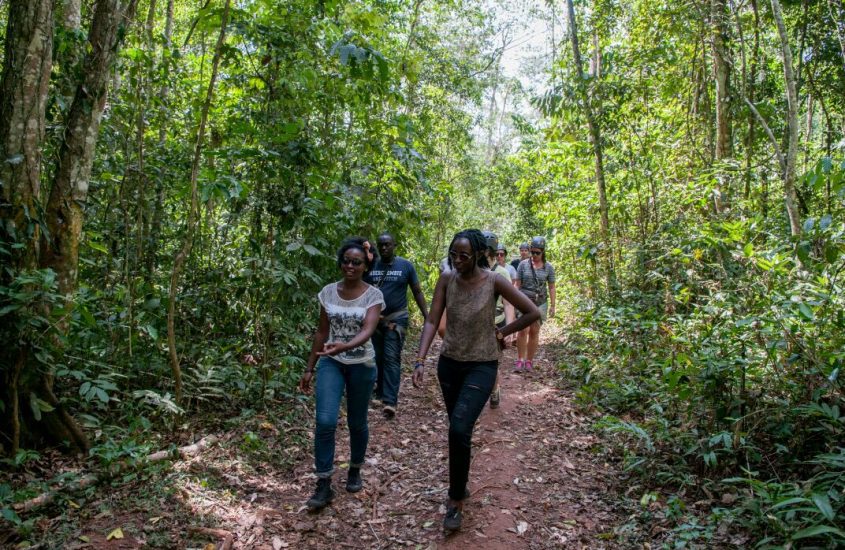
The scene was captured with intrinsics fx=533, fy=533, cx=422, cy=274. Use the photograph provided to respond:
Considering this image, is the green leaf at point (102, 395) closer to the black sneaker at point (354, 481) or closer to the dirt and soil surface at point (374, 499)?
the dirt and soil surface at point (374, 499)

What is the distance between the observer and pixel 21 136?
4.07 meters

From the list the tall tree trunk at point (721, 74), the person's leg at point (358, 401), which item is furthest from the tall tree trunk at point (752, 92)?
the person's leg at point (358, 401)

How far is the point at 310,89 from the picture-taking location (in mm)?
6223

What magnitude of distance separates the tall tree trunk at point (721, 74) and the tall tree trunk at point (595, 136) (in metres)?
1.93

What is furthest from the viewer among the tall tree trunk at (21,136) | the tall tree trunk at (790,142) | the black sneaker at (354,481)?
the tall tree trunk at (790,142)

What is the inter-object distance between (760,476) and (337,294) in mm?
3517

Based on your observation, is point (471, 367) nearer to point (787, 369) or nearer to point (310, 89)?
point (787, 369)

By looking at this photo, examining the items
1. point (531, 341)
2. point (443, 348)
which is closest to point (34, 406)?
point (443, 348)

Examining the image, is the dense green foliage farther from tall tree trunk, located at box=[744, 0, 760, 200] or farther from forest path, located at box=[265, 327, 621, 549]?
forest path, located at box=[265, 327, 621, 549]

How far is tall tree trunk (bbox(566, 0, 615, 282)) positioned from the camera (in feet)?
30.8

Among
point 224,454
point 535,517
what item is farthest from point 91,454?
point 535,517

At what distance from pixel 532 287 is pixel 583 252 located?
117 centimetres

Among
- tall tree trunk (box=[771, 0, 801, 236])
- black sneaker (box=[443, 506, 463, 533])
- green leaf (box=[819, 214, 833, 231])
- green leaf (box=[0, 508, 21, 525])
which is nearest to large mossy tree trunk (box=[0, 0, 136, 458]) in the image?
green leaf (box=[0, 508, 21, 525])

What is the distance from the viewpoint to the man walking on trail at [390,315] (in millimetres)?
6469
